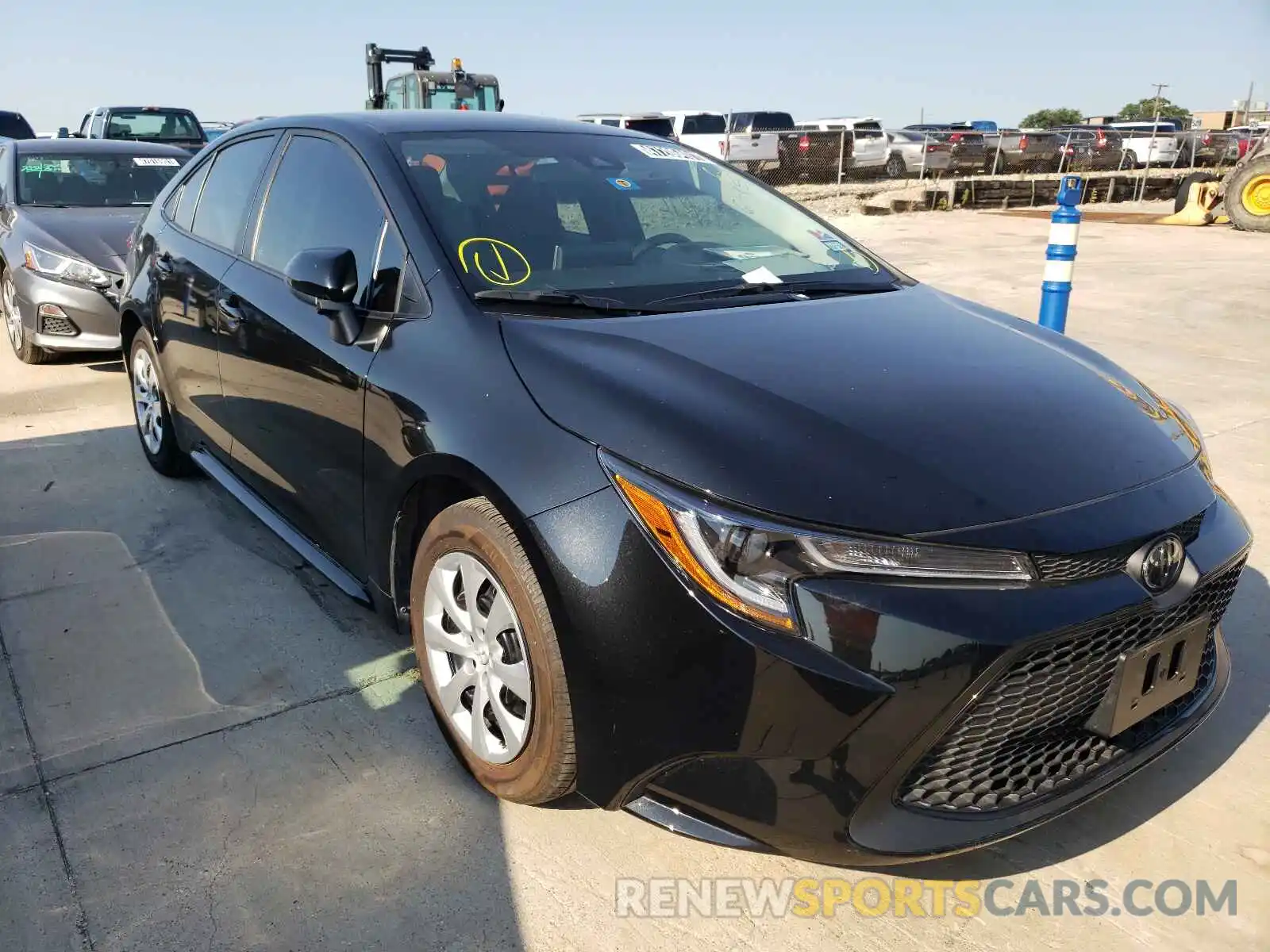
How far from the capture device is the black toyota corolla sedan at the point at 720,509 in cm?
181

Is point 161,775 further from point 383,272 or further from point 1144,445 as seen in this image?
point 1144,445

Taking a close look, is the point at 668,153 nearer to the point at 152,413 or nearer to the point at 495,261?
the point at 495,261

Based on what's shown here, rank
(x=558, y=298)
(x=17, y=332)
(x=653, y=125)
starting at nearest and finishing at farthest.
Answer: (x=558, y=298), (x=17, y=332), (x=653, y=125)

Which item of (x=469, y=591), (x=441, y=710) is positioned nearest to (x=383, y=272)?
(x=469, y=591)

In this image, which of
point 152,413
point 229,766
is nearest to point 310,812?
point 229,766

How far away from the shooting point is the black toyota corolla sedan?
5.94 feet

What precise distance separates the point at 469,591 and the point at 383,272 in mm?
948

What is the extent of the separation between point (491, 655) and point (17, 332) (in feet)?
21.0

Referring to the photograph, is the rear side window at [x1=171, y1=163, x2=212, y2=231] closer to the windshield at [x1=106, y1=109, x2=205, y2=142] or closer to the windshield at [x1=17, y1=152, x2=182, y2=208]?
the windshield at [x1=17, y1=152, x2=182, y2=208]

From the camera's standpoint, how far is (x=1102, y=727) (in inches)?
78.5

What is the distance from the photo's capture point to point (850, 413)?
212 cm

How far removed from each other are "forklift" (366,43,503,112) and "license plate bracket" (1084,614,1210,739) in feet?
56.9

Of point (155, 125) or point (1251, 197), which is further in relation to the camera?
point (155, 125)

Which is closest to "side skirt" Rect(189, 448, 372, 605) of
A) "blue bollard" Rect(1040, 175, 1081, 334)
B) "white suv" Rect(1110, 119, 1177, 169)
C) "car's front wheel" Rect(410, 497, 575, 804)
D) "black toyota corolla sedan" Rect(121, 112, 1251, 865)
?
"black toyota corolla sedan" Rect(121, 112, 1251, 865)
